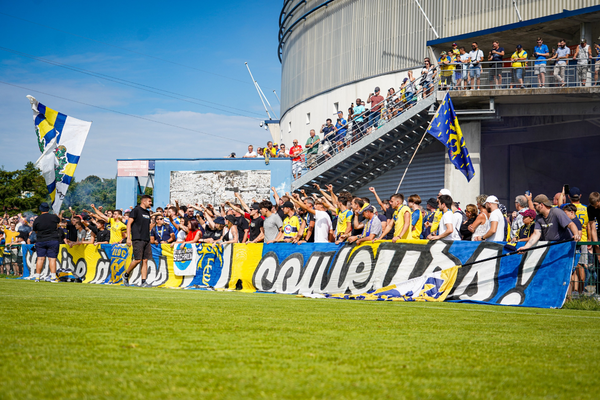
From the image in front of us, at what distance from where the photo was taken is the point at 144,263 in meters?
14.6

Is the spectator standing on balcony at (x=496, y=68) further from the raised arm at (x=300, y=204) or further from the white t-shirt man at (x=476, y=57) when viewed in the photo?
the raised arm at (x=300, y=204)

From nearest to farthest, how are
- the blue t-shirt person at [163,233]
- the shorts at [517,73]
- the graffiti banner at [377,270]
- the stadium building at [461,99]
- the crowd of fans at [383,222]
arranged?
the graffiti banner at [377,270] < the crowd of fans at [383,222] < the blue t-shirt person at [163,233] < the shorts at [517,73] < the stadium building at [461,99]

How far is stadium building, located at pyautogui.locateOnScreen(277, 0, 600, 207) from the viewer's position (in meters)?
21.2

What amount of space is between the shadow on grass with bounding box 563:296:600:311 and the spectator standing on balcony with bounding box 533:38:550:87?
12.0m

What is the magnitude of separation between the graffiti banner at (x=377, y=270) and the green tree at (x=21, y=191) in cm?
3857

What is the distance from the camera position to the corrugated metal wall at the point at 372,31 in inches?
979

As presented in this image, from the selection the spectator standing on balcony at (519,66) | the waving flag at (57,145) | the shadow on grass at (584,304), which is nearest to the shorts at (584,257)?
the shadow on grass at (584,304)

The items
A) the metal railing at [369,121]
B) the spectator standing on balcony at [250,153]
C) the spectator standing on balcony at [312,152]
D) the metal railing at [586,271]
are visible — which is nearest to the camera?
the metal railing at [586,271]

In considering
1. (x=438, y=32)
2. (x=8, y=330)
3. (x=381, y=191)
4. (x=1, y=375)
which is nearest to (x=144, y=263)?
(x=8, y=330)

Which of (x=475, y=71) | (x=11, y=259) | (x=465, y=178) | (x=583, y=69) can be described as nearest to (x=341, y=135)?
(x=465, y=178)

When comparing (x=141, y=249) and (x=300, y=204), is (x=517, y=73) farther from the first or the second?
(x=141, y=249)

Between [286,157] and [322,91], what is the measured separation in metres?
6.68

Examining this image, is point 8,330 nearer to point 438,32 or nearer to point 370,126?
point 370,126

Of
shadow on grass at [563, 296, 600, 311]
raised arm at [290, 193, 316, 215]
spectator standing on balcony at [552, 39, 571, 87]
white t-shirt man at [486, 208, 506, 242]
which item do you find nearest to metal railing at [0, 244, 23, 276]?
raised arm at [290, 193, 316, 215]
